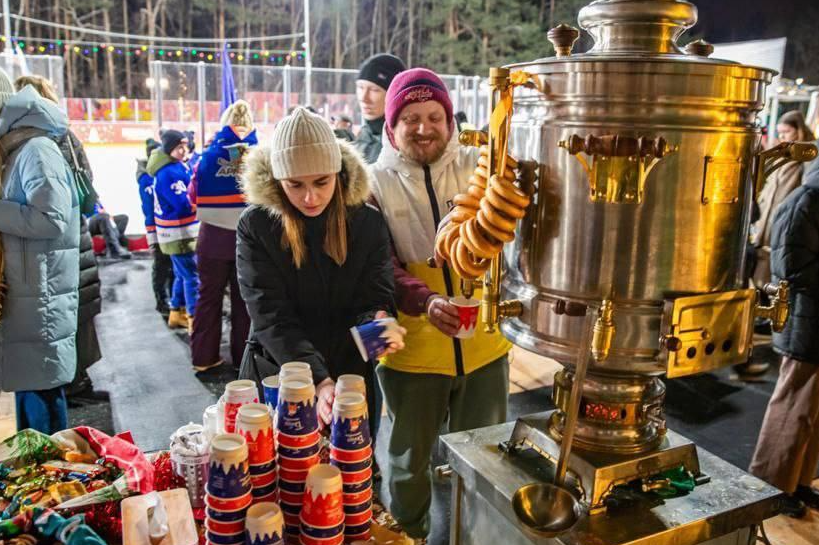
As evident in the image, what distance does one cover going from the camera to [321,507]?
1120 mm

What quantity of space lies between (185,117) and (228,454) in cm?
772

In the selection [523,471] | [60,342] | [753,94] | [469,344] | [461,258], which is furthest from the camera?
[60,342]

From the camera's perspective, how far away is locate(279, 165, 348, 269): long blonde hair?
195 centimetres

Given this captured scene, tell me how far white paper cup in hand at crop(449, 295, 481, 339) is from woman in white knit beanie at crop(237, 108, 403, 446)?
0.86 feet

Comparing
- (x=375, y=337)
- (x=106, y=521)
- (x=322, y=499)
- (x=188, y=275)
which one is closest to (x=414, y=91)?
(x=375, y=337)

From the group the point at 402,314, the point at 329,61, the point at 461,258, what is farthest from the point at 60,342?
the point at 329,61

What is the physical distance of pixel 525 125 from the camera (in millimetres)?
1117

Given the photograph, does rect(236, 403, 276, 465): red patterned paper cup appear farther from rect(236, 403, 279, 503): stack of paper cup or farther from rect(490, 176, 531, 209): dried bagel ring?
rect(490, 176, 531, 209): dried bagel ring

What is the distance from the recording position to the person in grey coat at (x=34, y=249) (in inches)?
98.6

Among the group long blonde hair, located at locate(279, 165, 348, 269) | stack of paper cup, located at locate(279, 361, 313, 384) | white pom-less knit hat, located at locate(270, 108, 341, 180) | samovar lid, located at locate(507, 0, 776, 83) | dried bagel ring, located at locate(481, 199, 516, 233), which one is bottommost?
stack of paper cup, located at locate(279, 361, 313, 384)

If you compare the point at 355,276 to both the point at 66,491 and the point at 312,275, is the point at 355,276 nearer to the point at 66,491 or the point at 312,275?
the point at 312,275

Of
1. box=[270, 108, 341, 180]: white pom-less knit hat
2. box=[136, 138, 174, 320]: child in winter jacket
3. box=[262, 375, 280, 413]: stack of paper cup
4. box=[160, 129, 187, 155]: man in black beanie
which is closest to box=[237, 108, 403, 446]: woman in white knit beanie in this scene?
box=[270, 108, 341, 180]: white pom-less knit hat

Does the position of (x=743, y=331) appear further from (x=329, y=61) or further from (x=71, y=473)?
(x=329, y=61)

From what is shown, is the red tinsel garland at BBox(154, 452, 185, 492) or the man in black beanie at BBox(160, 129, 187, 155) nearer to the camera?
the red tinsel garland at BBox(154, 452, 185, 492)
